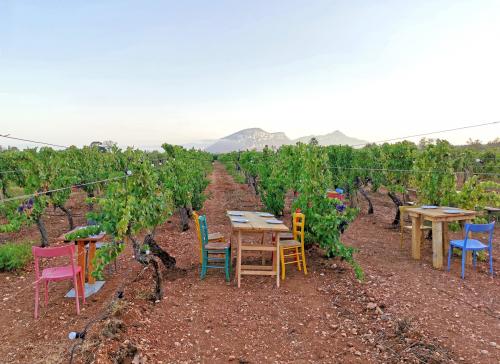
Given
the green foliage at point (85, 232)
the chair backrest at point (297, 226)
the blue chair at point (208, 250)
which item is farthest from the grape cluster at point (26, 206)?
the chair backrest at point (297, 226)

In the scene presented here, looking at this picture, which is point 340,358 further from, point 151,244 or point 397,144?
point 397,144

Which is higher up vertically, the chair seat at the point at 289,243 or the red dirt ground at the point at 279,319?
the chair seat at the point at 289,243

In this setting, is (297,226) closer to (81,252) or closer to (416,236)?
(416,236)

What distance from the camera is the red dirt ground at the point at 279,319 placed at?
3.23 m

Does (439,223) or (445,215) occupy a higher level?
(445,215)

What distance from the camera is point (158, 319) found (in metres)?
3.87

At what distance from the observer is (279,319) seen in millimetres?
3957

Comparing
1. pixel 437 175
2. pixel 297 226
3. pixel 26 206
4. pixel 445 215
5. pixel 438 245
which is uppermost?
pixel 437 175

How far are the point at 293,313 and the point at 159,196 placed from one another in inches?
94.4

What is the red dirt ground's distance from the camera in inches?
127

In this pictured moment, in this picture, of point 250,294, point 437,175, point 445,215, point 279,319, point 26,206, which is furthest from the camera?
point 437,175

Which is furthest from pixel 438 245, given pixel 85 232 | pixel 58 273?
pixel 58 273

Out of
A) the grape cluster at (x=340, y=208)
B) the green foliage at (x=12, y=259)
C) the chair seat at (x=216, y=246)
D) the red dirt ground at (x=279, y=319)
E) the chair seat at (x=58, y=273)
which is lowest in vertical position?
the red dirt ground at (x=279, y=319)

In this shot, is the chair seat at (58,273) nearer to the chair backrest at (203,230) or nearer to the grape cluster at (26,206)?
the chair backrest at (203,230)
